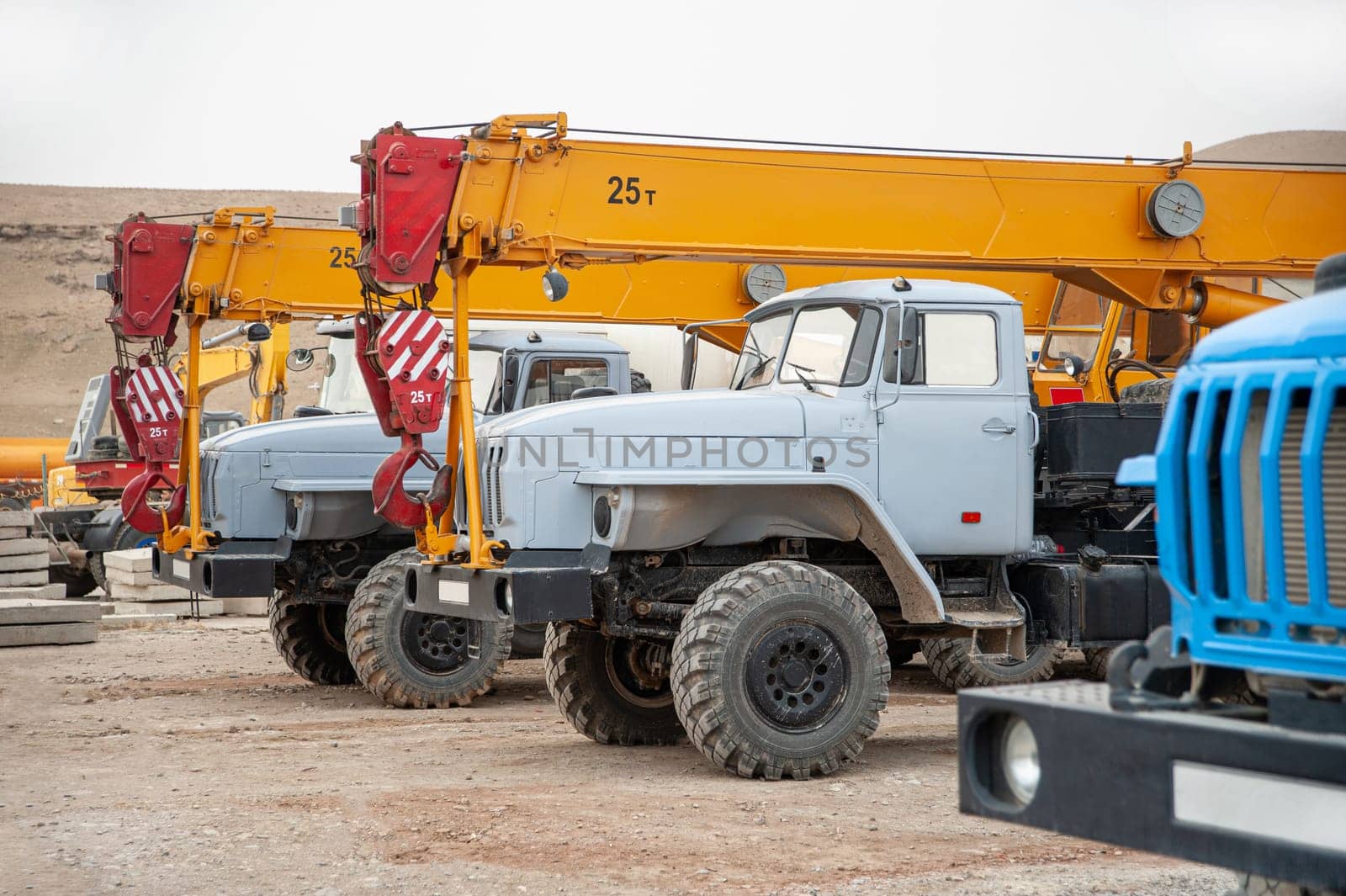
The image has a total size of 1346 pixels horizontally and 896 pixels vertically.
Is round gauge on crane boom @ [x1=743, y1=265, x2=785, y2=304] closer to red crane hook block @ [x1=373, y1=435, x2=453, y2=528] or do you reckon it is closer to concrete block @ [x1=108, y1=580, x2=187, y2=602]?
red crane hook block @ [x1=373, y1=435, x2=453, y2=528]

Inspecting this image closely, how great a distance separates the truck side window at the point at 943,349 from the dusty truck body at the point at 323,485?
3458mm

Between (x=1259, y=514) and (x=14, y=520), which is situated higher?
(x=1259, y=514)

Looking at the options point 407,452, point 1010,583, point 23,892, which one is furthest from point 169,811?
point 1010,583

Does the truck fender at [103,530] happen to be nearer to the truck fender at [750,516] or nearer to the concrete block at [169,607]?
the concrete block at [169,607]

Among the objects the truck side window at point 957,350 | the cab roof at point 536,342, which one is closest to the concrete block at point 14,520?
the cab roof at point 536,342

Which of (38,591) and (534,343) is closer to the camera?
(534,343)

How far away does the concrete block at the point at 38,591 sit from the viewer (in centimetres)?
1747

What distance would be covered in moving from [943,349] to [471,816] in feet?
11.4

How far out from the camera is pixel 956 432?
27.2ft

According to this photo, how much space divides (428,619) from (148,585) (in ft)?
31.3

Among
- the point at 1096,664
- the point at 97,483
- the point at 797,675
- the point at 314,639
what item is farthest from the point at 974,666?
the point at 97,483

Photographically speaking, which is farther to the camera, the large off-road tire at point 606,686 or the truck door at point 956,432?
the large off-road tire at point 606,686

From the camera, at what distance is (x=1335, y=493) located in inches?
123

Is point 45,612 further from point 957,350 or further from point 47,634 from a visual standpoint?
point 957,350
